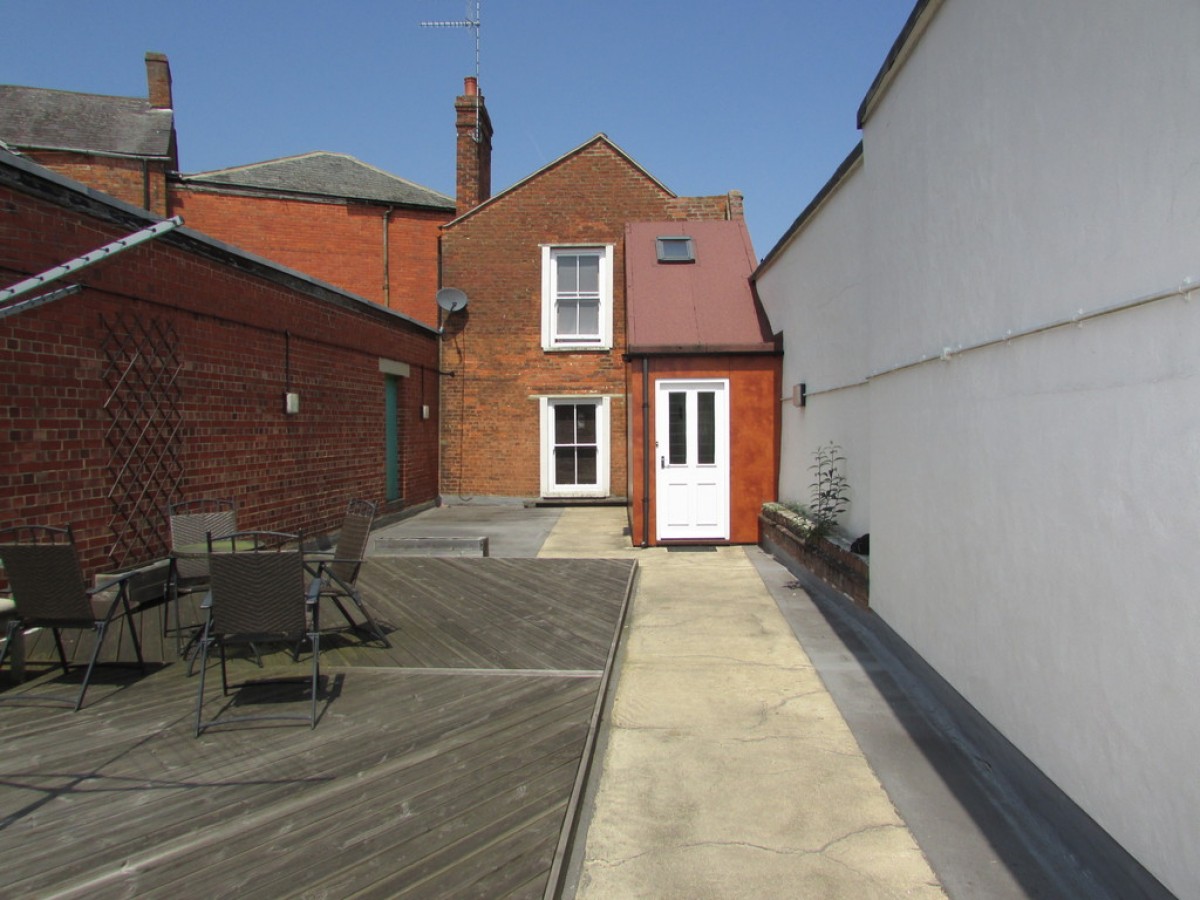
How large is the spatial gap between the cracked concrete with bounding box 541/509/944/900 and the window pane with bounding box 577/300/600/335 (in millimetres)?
10020

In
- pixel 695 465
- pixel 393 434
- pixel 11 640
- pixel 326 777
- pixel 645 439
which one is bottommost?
pixel 326 777

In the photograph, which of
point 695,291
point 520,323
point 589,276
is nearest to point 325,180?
point 520,323

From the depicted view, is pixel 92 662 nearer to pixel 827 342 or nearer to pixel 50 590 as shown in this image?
pixel 50 590

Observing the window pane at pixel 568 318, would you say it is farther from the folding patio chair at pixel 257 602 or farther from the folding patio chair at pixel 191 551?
the folding patio chair at pixel 257 602

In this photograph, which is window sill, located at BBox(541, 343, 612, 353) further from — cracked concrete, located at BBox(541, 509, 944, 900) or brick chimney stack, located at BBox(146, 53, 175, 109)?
brick chimney stack, located at BBox(146, 53, 175, 109)

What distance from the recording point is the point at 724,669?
5.14 meters

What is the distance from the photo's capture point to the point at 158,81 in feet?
61.7

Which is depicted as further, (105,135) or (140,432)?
(105,135)

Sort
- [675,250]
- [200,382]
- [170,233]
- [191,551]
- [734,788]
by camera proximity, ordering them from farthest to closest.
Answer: [675,250] < [200,382] < [170,233] < [191,551] < [734,788]

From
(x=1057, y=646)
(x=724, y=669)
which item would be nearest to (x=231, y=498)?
(x=724, y=669)

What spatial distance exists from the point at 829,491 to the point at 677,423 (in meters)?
3.05

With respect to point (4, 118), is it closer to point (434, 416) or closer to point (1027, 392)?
point (434, 416)

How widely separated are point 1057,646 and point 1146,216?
1556 millimetres

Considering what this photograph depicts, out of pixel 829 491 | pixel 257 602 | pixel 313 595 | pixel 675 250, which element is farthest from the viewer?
pixel 675 250
